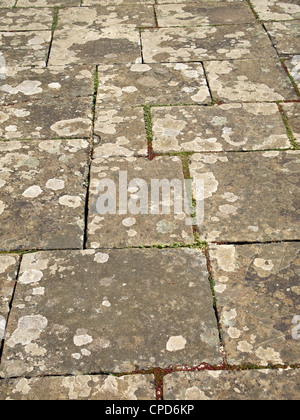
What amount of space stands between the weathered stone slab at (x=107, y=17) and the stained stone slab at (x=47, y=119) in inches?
55.9

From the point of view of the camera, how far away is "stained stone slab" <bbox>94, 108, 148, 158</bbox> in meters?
3.18

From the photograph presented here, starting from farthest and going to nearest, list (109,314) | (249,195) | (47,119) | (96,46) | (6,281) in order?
(96,46)
(47,119)
(249,195)
(6,281)
(109,314)

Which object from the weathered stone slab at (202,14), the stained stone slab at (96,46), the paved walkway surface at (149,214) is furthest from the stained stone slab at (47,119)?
the weathered stone slab at (202,14)

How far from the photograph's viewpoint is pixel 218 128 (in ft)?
11.0

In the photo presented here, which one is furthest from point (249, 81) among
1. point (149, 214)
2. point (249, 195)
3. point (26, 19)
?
point (26, 19)

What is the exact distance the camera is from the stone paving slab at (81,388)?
1915 millimetres

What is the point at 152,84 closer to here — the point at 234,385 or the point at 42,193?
the point at 42,193

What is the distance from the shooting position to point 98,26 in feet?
15.4

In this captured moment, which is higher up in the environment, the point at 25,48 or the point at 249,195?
the point at 25,48

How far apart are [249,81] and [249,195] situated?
139cm

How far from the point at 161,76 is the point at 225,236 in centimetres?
183

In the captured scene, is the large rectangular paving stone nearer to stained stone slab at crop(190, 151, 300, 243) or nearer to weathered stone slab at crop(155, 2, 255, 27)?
stained stone slab at crop(190, 151, 300, 243)

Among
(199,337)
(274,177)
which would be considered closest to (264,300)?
(199,337)
